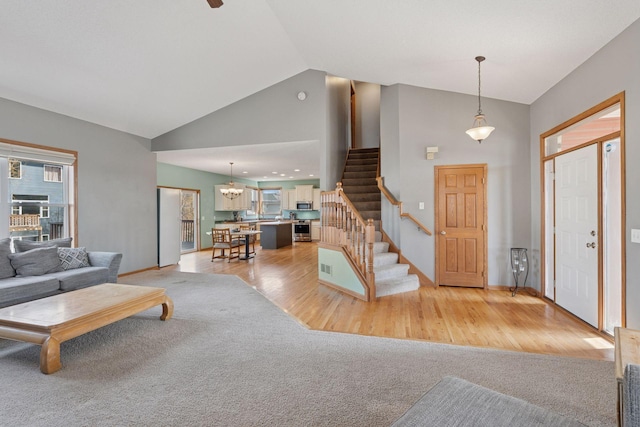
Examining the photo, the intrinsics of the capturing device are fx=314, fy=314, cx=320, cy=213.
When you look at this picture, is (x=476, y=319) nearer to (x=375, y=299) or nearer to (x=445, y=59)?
(x=375, y=299)

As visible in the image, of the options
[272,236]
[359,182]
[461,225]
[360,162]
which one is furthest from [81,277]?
[272,236]

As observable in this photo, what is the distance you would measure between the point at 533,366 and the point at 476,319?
3.76 feet

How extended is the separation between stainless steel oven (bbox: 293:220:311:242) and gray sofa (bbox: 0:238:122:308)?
296 inches

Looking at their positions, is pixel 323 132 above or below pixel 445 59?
below

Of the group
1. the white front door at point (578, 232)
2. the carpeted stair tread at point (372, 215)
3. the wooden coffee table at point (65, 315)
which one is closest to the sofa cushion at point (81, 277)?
the wooden coffee table at point (65, 315)

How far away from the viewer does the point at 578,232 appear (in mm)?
3648

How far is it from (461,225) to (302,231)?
7.48m

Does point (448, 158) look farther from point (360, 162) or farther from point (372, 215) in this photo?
point (360, 162)

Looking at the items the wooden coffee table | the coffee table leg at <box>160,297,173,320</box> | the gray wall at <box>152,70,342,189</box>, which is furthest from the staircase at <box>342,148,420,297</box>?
the wooden coffee table

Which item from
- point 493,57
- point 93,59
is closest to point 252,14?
point 93,59

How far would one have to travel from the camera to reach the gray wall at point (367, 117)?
865cm

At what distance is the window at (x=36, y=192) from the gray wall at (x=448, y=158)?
210 inches

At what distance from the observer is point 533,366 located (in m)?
2.49

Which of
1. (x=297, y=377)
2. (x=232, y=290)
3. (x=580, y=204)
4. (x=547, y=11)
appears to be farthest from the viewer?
(x=232, y=290)
